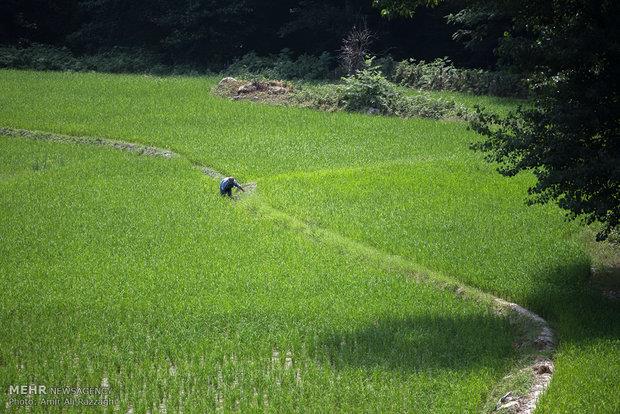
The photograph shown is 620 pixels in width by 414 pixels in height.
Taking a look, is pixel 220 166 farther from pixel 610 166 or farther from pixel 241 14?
pixel 241 14

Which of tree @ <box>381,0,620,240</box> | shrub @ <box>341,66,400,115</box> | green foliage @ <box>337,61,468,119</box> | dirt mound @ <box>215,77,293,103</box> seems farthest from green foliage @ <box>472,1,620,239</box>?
dirt mound @ <box>215,77,293,103</box>

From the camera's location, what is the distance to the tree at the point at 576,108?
34.0 feet

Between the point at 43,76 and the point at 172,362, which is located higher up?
the point at 43,76

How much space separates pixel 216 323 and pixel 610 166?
527 cm

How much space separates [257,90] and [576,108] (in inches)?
736

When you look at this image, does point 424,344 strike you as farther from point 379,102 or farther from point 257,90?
point 257,90

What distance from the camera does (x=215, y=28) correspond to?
40344 mm

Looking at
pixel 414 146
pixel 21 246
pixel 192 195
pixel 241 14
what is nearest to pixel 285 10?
pixel 241 14

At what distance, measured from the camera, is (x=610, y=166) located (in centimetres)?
991

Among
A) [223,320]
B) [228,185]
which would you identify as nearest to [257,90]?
[228,185]

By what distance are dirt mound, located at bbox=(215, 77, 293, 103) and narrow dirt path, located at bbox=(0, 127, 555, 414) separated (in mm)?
11075

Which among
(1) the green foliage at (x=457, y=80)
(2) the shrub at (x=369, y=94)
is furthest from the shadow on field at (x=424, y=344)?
(1) the green foliage at (x=457, y=80)

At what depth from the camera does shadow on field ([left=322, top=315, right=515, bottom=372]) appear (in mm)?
8727

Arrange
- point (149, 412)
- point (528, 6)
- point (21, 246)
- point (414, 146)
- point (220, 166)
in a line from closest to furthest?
1. point (149, 412)
2. point (528, 6)
3. point (21, 246)
4. point (220, 166)
5. point (414, 146)
